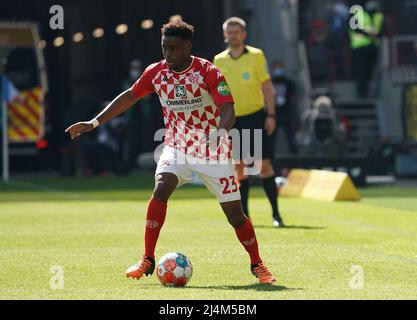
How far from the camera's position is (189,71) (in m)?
10.3

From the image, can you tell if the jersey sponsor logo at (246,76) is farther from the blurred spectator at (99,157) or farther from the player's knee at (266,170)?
the blurred spectator at (99,157)

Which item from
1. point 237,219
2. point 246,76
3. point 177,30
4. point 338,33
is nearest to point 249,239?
point 237,219

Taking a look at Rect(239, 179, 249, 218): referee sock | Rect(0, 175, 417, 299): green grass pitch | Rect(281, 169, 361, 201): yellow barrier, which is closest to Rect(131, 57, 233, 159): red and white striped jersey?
Rect(0, 175, 417, 299): green grass pitch

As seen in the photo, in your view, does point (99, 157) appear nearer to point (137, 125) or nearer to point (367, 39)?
point (137, 125)

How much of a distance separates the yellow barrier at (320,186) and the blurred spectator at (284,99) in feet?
16.8

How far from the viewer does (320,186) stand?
20.7m

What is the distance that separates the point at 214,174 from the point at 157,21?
22.1 metres

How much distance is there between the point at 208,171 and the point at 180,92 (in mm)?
628

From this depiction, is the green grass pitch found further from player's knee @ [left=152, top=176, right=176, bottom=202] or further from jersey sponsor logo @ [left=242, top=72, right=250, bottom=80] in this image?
jersey sponsor logo @ [left=242, top=72, right=250, bottom=80]

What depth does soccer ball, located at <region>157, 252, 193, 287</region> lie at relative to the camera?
992 cm

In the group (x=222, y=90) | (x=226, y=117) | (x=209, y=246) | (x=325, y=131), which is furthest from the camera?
(x=325, y=131)

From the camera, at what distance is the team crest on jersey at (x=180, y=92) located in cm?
1027

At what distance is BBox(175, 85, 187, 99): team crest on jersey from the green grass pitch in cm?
138
